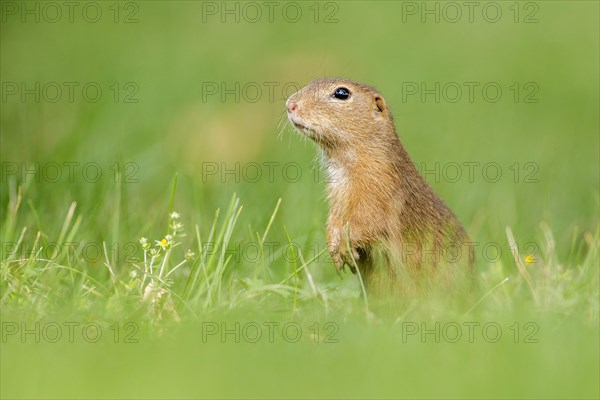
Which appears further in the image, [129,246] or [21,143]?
[21,143]

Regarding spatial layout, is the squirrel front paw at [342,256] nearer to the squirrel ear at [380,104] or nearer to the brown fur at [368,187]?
the brown fur at [368,187]

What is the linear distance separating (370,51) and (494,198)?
5872 millimetres

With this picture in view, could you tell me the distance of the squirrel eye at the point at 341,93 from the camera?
7.38 m

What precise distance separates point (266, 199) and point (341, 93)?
201 cm

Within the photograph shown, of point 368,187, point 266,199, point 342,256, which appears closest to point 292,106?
point 368,187

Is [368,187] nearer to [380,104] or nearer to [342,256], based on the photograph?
[342,256]

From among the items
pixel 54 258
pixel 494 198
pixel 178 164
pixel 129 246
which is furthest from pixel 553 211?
pixel 54 258

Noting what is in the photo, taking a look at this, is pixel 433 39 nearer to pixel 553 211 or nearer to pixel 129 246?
pixel 553 211

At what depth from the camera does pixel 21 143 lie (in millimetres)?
9703

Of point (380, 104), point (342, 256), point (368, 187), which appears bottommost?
point (342, 256)

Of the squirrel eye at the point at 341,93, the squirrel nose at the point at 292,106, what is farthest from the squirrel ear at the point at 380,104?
the squirrel nose at the point at 292,106

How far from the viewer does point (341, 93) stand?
24.2ft

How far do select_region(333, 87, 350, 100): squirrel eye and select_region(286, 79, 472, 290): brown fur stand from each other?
0.03 metres

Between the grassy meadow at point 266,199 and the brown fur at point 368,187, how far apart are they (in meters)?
0.28
